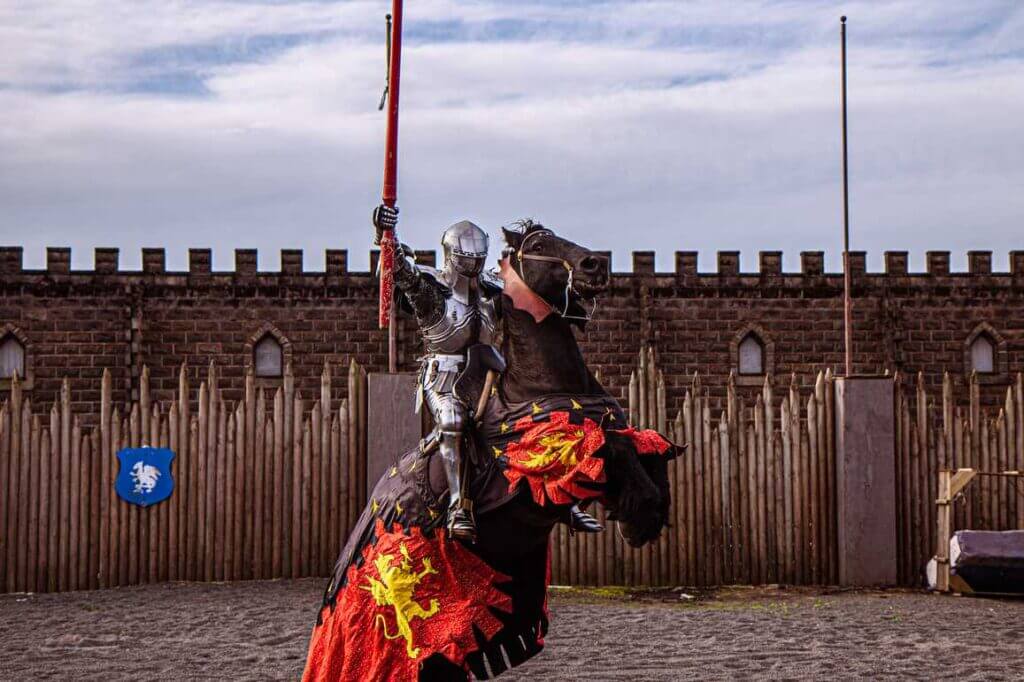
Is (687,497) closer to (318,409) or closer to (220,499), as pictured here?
(318,409)

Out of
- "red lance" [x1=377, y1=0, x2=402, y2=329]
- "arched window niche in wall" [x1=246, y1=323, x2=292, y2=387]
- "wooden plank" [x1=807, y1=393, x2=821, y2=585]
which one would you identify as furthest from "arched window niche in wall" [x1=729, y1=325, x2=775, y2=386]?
"red lance" [x1=377, y1=0, x2=402, y2=329]

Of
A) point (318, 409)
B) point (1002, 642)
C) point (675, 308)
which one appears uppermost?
point (675, 308)

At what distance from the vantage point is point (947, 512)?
1121 centimetres

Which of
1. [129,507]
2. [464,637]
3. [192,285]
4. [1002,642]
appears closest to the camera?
[464,637]

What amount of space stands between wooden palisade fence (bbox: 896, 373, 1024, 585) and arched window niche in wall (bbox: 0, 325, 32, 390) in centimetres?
1777

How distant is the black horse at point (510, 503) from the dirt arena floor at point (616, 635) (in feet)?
11.3

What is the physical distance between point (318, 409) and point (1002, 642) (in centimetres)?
631

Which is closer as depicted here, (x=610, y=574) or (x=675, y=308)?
(x=610, y=574)

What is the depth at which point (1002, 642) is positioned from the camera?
28.5ft

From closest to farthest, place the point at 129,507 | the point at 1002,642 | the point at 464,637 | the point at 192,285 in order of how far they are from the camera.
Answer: the point at 464,637 < the point at 1002,642 < the point at 129,507 < the point at 192,285

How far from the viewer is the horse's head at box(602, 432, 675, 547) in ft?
11.8

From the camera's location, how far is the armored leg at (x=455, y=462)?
3.85 metres

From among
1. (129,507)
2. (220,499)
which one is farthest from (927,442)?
(129,507)

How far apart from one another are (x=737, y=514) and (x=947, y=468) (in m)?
2.10
